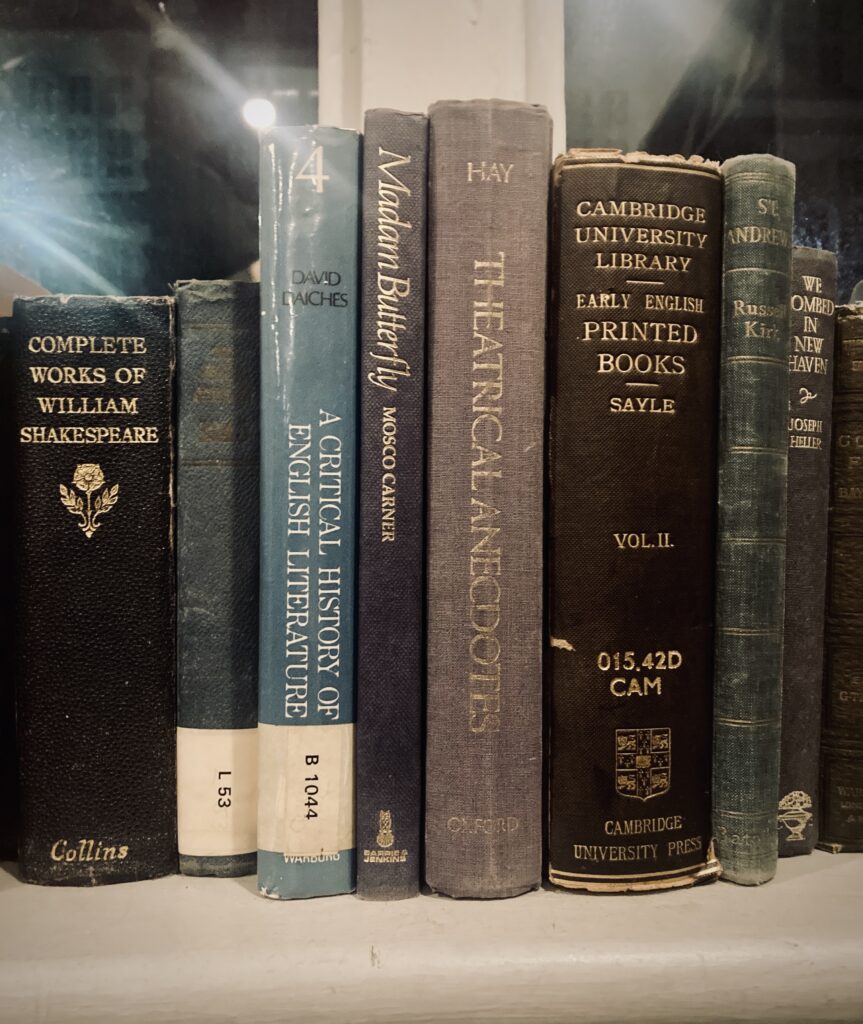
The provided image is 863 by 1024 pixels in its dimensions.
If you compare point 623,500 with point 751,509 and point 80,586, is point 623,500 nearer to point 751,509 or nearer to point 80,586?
point 751,509

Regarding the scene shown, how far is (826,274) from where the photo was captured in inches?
22.4

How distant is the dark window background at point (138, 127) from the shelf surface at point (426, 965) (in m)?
0.61

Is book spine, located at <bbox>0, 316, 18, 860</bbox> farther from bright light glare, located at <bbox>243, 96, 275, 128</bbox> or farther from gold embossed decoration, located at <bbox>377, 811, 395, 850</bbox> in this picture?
bright light glare, located at <bbox>243, 96, 275, 128</bbox>

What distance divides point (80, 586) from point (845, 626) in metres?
0.50

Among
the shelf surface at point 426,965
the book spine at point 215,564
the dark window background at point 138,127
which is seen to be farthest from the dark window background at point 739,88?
the shelf surface at point 426,965

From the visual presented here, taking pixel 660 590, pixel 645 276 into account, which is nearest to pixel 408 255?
pixel 645 276

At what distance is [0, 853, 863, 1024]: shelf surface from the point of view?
42 cm

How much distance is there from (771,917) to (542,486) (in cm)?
28

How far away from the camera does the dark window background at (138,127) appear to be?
84 cm

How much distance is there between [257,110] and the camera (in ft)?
2.79

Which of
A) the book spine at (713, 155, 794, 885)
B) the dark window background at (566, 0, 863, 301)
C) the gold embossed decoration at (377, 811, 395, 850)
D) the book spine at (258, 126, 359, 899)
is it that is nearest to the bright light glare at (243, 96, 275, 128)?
the dark window background at (566, 0, 863, 301)

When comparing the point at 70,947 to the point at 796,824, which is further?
the point at 796,824

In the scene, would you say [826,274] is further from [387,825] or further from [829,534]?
[387,825]

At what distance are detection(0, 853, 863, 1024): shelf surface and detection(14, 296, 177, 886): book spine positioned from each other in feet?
0.16
